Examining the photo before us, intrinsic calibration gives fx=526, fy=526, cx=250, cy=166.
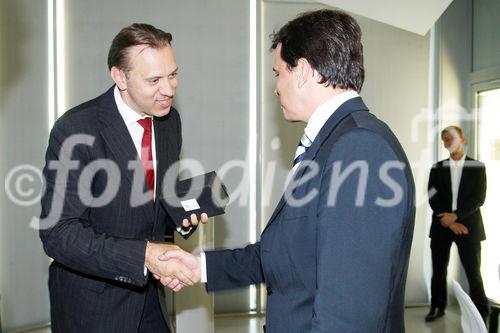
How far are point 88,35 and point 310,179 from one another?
3.94 metres

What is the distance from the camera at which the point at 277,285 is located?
1.40 m

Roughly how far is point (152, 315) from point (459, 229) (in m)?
3.38

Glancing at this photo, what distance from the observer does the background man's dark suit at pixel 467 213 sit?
14.9 ft

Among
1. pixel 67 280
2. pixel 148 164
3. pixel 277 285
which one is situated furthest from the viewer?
pixel 148 164

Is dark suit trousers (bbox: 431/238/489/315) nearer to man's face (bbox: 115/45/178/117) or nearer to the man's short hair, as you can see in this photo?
the man's short hair

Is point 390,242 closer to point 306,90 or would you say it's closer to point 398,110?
point 306,90

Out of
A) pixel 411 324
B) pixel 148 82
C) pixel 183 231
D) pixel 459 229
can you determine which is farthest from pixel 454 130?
pixel 148 82

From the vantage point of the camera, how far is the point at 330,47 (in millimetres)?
1386

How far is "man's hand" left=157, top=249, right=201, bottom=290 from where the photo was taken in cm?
196

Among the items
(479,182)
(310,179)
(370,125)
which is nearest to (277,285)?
(310,179)

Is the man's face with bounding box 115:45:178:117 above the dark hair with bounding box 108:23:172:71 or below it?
below

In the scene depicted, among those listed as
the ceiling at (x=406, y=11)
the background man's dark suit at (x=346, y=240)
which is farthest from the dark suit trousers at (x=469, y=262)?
the background man's dark suit at (x=346, y=240)

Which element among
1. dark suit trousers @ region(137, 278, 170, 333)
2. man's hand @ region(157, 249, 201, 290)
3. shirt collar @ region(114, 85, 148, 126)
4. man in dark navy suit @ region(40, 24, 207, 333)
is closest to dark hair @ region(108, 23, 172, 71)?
man in dark navy suit @ region(40, 24, 207, 333)

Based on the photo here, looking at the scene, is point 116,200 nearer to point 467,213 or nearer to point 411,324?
point 467,213
